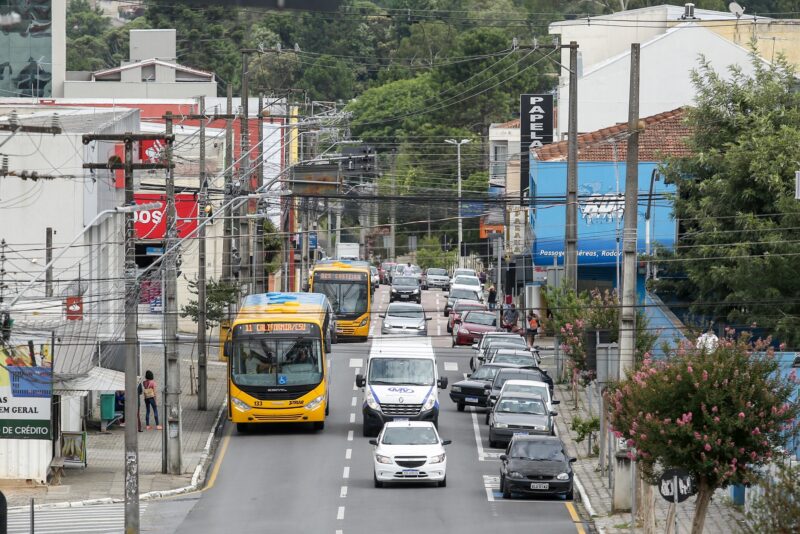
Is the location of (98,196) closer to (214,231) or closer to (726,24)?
(214,231)

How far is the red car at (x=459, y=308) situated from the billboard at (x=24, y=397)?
27.0 meters

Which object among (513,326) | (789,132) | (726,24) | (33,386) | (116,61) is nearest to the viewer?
(33,386)

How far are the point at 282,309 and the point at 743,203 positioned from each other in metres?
13.7

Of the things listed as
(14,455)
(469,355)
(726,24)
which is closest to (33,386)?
(14,455)

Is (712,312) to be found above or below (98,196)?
below

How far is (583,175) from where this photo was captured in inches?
2298

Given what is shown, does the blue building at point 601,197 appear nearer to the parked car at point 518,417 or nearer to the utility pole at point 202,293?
the parked car at point 518,417

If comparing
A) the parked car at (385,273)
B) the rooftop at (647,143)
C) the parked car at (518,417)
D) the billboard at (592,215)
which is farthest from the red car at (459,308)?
the parked car at (385,273)

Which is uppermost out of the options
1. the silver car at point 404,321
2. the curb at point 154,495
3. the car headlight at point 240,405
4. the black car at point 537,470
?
the silver car at point 404,321

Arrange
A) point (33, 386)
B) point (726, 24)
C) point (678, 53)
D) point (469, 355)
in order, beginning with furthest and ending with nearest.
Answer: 1. point (726, 24)
2. point (678, 53)
3. point (469, 355)
4. point (33, 386)

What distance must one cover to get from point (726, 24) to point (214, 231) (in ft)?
96.8

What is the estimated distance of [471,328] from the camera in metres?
57.6

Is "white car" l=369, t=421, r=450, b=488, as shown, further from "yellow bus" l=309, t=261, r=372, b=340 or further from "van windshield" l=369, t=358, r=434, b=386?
"yellow bus" l=309, t=261, r=372, b=340

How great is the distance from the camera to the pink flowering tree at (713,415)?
21.9 meters
